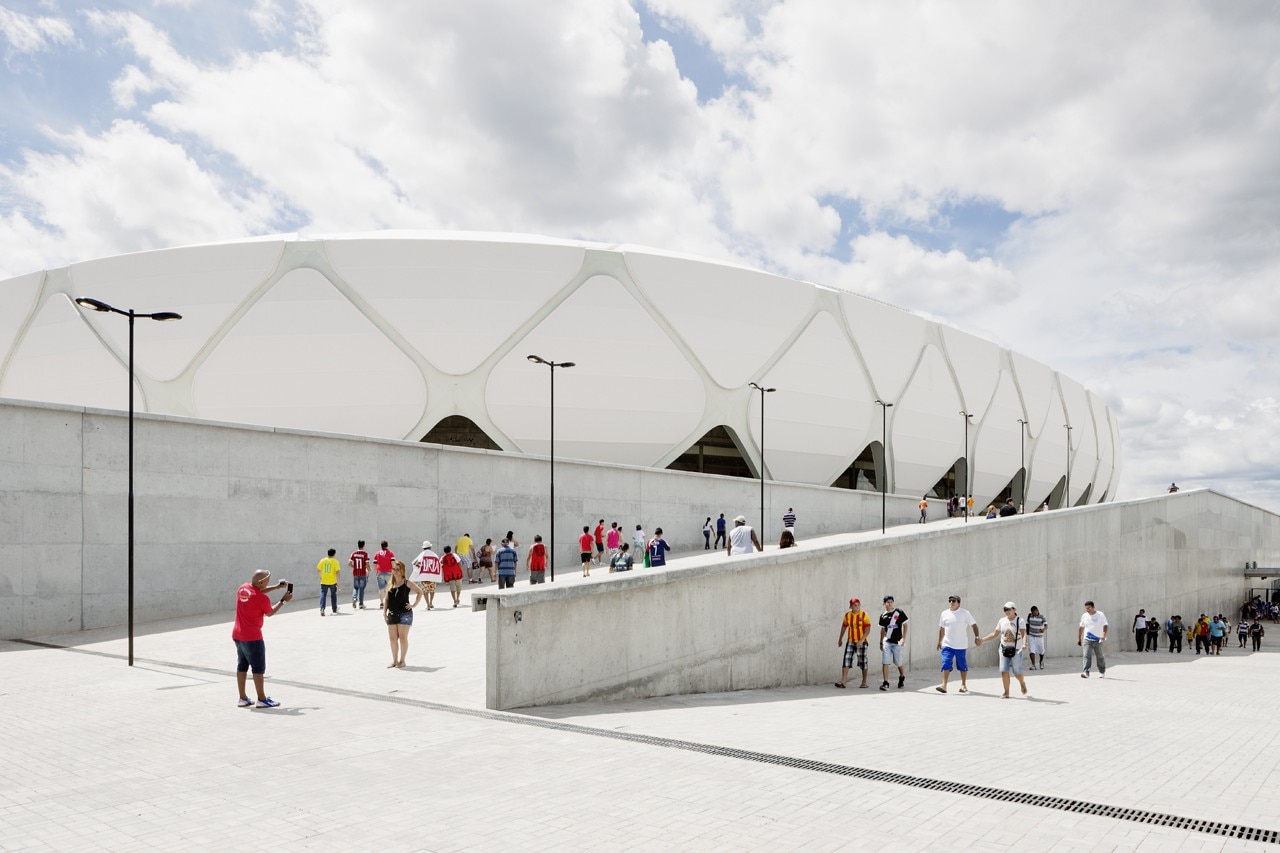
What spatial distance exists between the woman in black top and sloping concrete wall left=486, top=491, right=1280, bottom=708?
232 cm

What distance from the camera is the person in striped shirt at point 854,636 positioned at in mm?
11930

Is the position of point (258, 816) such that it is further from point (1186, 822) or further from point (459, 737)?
point (1186, 822)

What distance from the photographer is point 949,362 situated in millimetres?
41625

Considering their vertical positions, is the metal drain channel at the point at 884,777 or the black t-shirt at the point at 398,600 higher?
the black t-shirt at the point at 398,600

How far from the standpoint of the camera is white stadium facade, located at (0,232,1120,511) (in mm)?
29484

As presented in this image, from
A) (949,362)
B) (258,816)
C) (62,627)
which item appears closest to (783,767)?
(258,816)

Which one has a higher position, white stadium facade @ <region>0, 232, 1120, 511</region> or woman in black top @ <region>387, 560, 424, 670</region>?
white stadium facade @ <region>0, 232, 1120, 511</region>

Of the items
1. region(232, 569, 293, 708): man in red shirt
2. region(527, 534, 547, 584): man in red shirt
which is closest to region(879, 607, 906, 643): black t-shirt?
region(527, 534, 547, 584): man in red shirt

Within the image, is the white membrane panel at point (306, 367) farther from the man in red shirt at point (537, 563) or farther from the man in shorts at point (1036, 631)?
the man in shorts at point (1036, 631)

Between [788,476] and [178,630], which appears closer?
[178,630]

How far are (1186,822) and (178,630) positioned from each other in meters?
13.1

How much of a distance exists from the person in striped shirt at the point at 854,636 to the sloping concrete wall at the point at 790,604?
51 cm

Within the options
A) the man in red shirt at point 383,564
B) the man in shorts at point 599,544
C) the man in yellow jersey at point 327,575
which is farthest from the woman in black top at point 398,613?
the man in shorts at point 599,544

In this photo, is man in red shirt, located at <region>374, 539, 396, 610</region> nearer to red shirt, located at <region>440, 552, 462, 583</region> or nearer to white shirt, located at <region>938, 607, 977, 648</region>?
red shirt, located at <region>440, 552, 462, 583</region>
